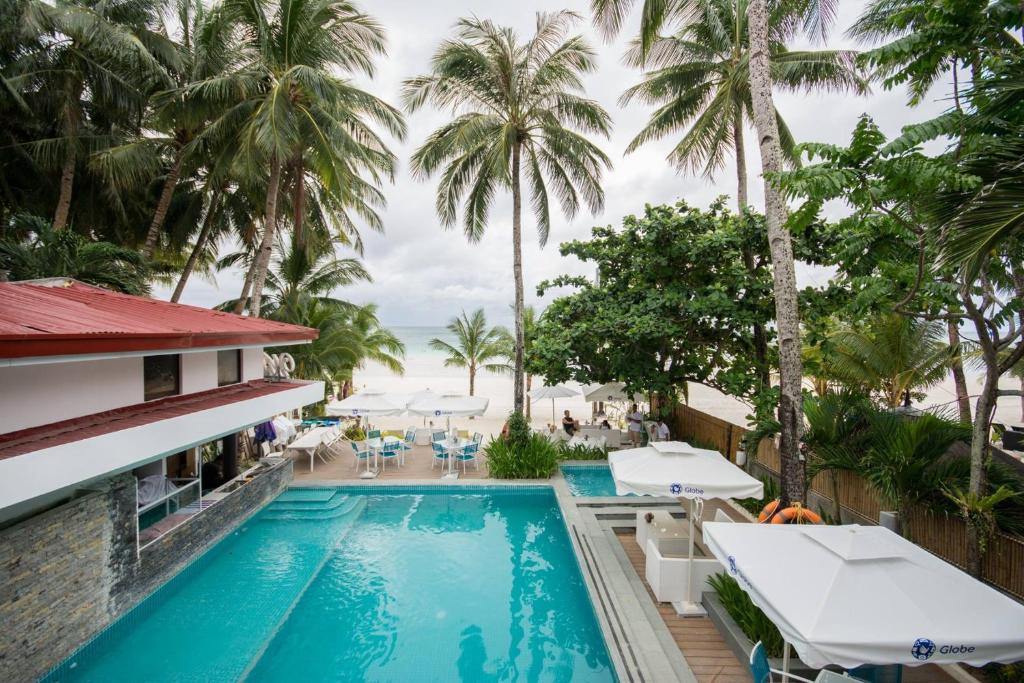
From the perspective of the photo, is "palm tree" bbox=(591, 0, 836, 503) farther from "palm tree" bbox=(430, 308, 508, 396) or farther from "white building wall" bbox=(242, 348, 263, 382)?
"palm tree" bbox=(430, 308, 508, 396)

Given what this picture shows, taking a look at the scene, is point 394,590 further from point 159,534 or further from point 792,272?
point 792,272

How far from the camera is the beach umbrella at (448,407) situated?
13.1 metres

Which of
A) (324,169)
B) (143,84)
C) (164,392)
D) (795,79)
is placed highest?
(143,84)

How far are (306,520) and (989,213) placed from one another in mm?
11615

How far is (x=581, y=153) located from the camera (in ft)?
46.6

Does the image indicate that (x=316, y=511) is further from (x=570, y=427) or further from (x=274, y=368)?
(x=570, y=427)

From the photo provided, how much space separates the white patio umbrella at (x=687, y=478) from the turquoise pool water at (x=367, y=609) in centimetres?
190

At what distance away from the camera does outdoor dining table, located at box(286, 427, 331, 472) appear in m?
13.4

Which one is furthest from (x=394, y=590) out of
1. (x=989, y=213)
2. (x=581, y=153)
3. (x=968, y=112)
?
(x=581, y=153)

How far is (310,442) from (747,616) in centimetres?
1151

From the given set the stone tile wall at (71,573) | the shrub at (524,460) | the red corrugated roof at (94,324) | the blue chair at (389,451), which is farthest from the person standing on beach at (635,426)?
the stone tile wall at (71,573)

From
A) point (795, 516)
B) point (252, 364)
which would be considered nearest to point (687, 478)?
point (795, 516)

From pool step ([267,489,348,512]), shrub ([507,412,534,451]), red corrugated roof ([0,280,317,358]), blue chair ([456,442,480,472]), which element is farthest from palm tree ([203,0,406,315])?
shrub ([507,412,534,451])

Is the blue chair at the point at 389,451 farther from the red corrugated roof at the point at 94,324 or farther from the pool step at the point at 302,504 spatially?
the red corrugated roof at the point at 94,324
